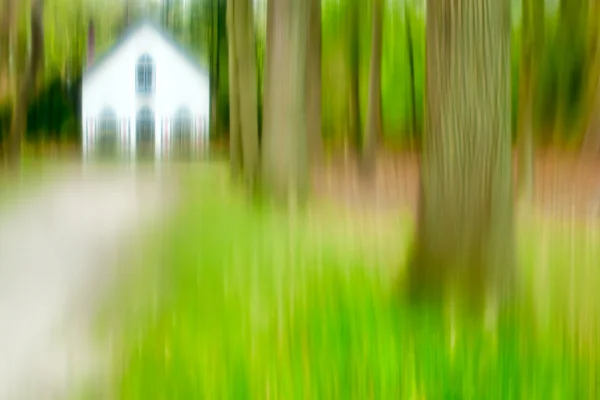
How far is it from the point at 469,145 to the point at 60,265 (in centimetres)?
298

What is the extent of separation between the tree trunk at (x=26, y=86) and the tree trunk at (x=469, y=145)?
509 cm

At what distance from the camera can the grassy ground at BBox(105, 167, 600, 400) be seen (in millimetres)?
3111

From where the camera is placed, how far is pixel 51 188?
9320mm

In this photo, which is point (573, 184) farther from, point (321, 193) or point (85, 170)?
point (85, 170)

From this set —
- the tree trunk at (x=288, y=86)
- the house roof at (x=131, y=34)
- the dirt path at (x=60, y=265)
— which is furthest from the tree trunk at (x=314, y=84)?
the dirt path at (x=60, y=265)

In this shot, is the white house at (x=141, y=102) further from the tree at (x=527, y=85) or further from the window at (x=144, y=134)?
the tree at (x=527, y=85)

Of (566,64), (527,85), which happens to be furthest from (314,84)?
(527,85)

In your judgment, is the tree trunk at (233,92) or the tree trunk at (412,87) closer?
the tree trunk at (412,87)

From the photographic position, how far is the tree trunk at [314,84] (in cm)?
838

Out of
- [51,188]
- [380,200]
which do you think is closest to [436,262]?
[380,200]

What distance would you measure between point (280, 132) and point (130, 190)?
1.73 m

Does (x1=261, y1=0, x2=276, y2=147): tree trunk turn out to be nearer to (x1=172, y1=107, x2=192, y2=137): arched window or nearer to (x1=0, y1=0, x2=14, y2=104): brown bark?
(x1=172, y1=107, x2=192, y2=137): arched window

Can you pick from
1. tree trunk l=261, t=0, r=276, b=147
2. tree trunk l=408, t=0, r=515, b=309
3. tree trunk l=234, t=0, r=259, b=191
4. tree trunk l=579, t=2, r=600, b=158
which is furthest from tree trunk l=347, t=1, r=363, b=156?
tree trunk l=408, t=0, r=515, b=309

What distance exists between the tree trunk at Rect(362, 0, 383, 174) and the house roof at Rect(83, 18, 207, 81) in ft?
5.76
